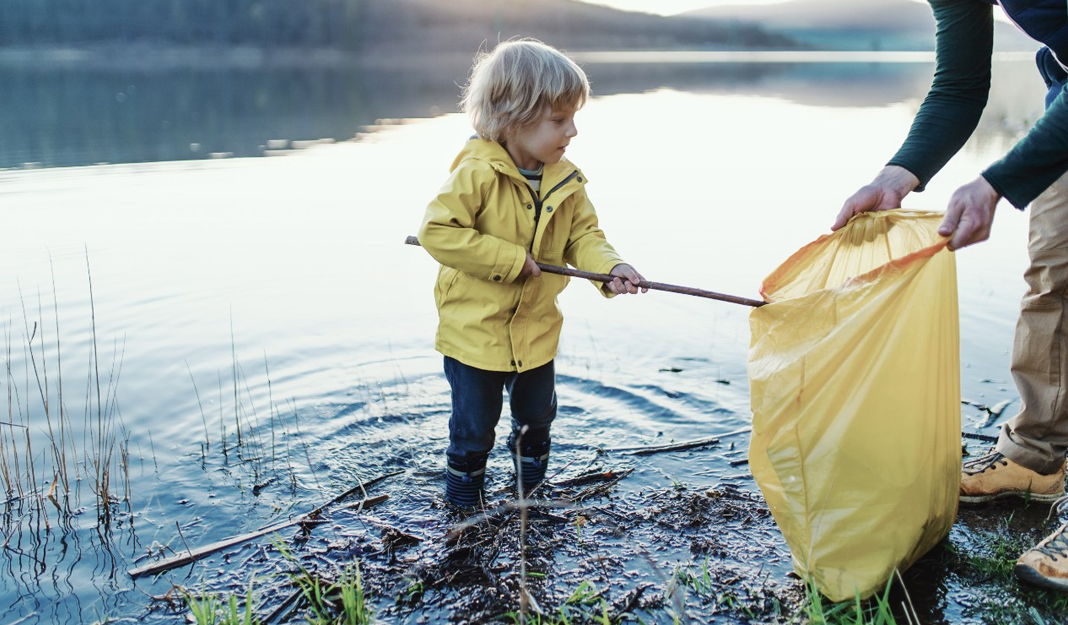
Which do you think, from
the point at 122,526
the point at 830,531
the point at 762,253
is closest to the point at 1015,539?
the point at 830,531

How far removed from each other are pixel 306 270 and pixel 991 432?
5.11 meters

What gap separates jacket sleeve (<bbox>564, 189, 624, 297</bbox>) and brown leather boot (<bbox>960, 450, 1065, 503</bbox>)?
1475mm

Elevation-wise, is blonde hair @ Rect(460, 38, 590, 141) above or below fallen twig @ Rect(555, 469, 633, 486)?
above

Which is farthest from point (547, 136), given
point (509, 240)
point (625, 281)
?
point (625, 281)

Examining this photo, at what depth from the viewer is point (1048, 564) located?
243cm

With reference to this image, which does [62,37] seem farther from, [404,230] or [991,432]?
[991,432]

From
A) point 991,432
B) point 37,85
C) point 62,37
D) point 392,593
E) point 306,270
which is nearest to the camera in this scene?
point 392,593

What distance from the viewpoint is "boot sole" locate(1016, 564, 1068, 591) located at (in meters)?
2.40

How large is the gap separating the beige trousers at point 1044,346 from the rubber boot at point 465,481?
1921mm

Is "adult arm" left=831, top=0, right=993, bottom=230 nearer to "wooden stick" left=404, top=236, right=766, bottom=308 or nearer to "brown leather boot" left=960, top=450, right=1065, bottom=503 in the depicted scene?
"wooden stick" left=404, top=236, right=766, bottom=308

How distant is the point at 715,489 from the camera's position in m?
3.18

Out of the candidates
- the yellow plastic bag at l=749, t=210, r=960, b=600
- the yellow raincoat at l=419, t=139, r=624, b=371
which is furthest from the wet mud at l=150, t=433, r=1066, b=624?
the yellow raincoat at l=419, t=139, r=624, b=371

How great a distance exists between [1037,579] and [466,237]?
199 cm

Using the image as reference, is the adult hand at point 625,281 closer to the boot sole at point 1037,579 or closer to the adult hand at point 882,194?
the adult hand at point 882,194
